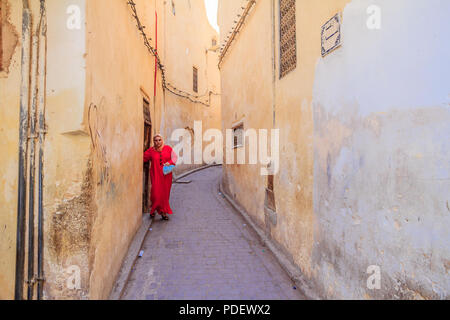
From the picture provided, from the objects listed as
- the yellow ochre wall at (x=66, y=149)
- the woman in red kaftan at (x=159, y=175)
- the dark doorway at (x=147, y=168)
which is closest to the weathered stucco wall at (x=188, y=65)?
the dark doorway at (x=147, y=168)

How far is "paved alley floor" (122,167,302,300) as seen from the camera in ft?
9.45

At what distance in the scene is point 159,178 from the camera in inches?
213

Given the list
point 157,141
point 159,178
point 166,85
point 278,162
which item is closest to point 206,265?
point 278,162

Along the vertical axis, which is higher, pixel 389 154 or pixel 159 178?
pixel 389 154

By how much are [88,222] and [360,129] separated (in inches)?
89.0

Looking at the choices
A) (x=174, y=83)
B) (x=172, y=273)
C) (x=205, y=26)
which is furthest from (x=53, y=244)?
(x=205, y=26)

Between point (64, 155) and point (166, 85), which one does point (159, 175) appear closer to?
point (64, 155)

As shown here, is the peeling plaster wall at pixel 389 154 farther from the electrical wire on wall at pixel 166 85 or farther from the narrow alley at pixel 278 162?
the electrical wire on wall at pixel 166 85

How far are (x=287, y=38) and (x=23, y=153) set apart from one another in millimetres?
3361

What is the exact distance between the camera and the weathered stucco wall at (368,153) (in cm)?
153

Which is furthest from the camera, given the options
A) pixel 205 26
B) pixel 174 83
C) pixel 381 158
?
pixel 205 26

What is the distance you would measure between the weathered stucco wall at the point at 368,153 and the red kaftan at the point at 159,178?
2.69 meters

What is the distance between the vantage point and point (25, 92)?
6.47ft

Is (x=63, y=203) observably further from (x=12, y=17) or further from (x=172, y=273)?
(x=172, y=273)
